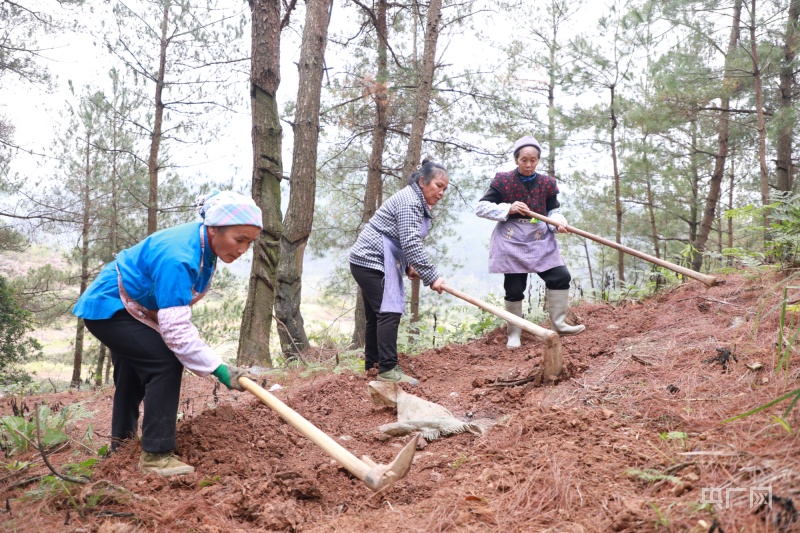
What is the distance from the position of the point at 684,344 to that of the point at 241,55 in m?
13.2

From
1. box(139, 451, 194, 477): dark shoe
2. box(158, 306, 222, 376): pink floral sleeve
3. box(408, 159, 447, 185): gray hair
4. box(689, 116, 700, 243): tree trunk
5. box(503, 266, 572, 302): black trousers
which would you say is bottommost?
box(139, 451, 194, 477): dark shoe

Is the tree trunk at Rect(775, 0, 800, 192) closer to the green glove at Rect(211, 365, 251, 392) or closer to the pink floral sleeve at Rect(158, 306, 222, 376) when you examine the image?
the green glove at Rect(211, 365, 251, 392)

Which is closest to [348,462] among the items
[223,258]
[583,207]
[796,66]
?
[223,258]

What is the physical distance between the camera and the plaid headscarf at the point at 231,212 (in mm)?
2875

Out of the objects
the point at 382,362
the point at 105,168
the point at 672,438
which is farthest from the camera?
the point at 105,168

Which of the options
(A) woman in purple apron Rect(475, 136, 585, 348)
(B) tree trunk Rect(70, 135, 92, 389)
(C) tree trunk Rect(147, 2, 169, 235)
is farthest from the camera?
(B) tree trunk Rect(70, 135, 92, 389)

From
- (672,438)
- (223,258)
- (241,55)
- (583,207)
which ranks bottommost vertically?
(672,438)

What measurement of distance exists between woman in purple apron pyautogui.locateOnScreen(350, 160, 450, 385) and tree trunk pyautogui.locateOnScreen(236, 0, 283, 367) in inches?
88.4

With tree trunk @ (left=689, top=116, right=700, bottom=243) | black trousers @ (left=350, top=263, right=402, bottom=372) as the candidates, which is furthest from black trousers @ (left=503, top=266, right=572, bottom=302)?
tree trunk @ (left=689, top=116, right=700, bottom=243)

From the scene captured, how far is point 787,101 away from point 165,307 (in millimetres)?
12428

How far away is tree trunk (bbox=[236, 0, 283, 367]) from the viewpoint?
667 cm

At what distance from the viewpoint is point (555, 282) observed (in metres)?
5.49

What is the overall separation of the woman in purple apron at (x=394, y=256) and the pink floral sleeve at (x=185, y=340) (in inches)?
80.3

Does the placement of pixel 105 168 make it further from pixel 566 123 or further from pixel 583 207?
pixel 583 207
